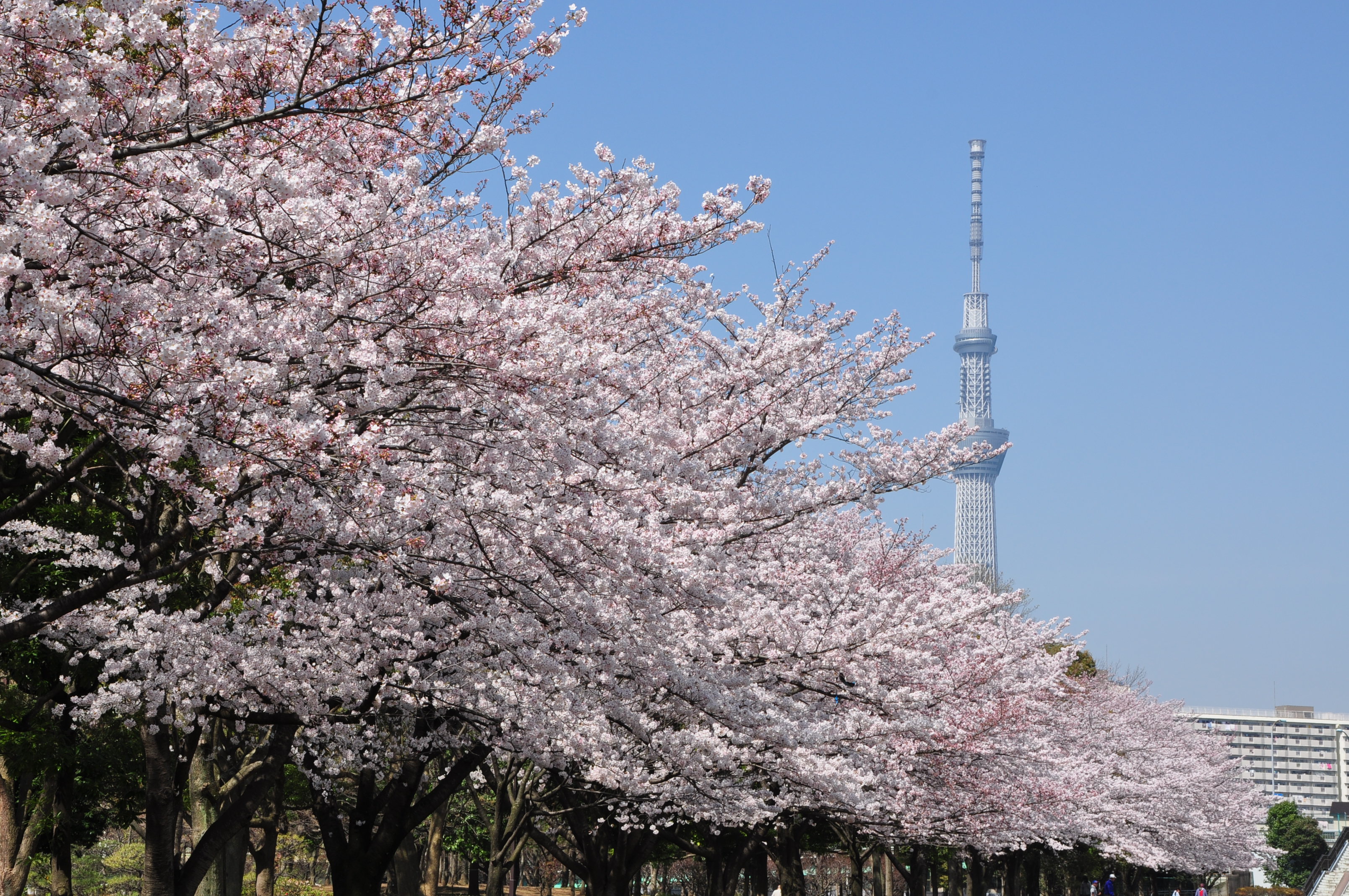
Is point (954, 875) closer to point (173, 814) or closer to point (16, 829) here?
point (16, 829)

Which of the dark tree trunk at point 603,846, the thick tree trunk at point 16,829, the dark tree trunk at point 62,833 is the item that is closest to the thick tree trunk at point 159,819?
the thick tree trunk at point 16,829

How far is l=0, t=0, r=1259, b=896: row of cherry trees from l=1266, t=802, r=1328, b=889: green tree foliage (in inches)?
4102

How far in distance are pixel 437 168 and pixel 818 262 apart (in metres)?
7.03

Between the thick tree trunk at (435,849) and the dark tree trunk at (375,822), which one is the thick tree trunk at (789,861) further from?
the dark tree trunk at (375,822)

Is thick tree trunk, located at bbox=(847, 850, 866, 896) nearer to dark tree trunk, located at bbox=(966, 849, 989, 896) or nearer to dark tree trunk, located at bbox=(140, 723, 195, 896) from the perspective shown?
dark tree trunk, located at bbox=(966, 849, 989, 896)

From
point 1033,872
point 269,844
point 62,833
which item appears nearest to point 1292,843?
point 1033,872

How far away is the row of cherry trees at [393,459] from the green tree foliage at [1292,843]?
104 m

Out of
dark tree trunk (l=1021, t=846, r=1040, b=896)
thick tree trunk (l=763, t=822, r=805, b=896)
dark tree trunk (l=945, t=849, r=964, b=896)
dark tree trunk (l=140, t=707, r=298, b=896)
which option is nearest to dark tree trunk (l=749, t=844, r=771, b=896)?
thick tree trunk (l=763, t=822, r=805, b=896)

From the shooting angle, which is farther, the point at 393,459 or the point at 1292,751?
the point at 1292,751

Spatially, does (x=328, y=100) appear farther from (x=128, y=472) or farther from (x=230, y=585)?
(x=230, y=585)

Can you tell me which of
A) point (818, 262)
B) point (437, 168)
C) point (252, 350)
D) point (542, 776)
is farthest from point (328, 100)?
point (542, 776)

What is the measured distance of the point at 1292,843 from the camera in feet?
338

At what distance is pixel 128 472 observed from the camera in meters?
7.09

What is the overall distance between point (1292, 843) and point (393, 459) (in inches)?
4565
